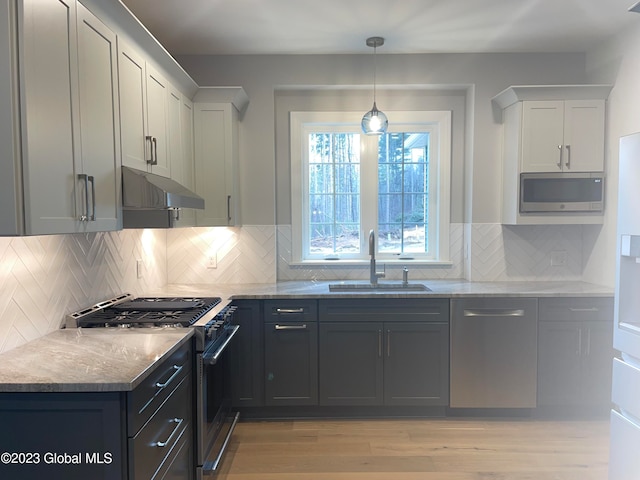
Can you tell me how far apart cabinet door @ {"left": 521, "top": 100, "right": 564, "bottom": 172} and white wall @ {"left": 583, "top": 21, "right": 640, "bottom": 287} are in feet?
1.18

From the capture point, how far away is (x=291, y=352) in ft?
10.6

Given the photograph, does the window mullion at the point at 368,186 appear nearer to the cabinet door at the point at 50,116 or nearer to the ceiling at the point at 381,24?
the ceiling at the point at 381,24

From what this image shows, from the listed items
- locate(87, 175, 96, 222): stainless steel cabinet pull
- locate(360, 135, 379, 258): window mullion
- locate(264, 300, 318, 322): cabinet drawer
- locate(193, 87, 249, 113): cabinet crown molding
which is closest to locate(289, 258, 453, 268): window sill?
locate(360, 135, 379, 258): window mullion

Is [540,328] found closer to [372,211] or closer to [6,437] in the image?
[372,211]

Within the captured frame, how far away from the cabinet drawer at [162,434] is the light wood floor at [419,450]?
0.67 m

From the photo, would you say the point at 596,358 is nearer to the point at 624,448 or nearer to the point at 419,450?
the point at 624,448

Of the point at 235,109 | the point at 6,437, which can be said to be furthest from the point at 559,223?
the point at 6,437

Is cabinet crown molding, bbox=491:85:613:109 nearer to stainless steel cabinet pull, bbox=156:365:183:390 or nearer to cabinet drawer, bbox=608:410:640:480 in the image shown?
cabinet drawer, bbox=608:410:640:480

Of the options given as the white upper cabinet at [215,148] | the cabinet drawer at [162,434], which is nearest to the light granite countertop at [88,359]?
the cabinet drawer at [162,434]

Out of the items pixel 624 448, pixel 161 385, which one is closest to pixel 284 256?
pixel 161 385

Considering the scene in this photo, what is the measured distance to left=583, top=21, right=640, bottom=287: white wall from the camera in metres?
3.11

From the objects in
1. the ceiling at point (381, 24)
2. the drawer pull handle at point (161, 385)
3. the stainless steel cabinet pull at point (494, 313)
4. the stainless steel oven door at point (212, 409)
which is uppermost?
the ceiling at point (381, 24)

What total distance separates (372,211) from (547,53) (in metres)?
1.91

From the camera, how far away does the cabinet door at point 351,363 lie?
322 cm
